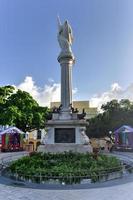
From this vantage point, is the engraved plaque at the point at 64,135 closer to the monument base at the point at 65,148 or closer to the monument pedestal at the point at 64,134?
the monument pedestal at the point at 64,134

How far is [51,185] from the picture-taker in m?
10.5

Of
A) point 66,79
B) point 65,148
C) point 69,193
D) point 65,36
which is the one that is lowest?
point 69,193

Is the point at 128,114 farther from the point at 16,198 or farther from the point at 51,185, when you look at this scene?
the point at 16,198

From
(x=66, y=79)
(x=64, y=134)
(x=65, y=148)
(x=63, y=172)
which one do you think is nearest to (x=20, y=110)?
(x=66, y=79)

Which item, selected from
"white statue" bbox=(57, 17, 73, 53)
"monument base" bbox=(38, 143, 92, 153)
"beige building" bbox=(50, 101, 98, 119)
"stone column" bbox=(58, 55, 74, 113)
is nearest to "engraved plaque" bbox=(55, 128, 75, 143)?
"monument base" bbox=(38, 143, 92, 153)

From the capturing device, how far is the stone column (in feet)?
76.2

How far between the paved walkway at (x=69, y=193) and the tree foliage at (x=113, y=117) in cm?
2659

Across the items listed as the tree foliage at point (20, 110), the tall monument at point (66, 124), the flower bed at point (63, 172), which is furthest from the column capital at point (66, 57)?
the flower bed at point (63, 172)

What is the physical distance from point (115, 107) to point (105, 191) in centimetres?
2873

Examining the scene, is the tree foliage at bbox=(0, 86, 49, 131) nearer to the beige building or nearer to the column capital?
the column capital

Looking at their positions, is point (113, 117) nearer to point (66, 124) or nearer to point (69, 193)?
point (66, 124)

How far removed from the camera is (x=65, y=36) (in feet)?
82.5

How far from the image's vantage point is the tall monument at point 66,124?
70.2 feet

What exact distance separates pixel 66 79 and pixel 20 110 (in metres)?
→ 12.2
